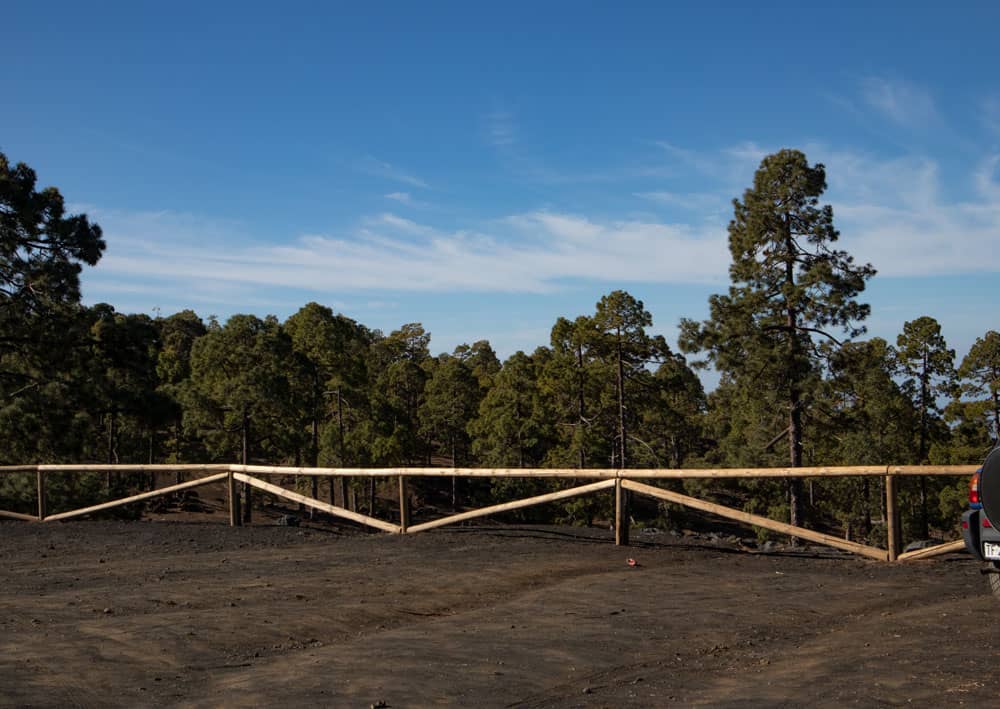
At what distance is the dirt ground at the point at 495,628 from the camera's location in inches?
237

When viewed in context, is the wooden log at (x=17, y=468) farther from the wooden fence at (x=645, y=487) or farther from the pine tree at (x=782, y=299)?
the pine tree at (x=782, y=299)

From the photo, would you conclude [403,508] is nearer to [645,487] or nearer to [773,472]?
[645,487]

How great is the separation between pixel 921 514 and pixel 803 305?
20.9m

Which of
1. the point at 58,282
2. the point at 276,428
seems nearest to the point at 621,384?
the point at 276,428

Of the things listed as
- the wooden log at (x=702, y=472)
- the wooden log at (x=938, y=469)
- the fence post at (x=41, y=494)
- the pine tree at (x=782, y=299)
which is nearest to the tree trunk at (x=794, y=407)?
the pine tree at (x=782, y=299)

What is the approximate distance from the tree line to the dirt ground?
14.8m

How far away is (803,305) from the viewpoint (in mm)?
30828

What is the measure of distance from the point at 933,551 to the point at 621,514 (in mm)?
4272

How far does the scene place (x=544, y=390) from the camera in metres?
48.2

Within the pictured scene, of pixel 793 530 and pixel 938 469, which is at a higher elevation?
pixel 938 469

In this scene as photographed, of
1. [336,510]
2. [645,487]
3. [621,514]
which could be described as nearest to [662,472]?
[645,487]

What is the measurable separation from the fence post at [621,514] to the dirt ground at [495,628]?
448 millimetres

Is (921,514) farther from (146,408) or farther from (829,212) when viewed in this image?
(146,408)

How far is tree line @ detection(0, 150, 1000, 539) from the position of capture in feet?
86.6
